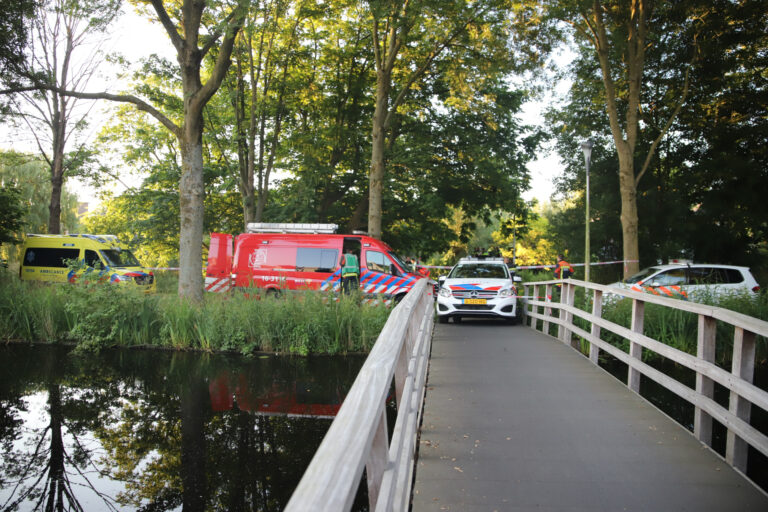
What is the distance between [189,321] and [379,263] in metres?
6.24

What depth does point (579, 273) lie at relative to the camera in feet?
93.2

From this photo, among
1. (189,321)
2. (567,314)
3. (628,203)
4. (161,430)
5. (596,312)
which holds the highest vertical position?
(628,203)

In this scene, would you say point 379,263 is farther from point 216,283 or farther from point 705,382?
point 705,382

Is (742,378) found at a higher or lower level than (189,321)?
higher

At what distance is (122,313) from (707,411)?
10933mm

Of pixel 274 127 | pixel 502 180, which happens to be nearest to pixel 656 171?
pixel 502 180

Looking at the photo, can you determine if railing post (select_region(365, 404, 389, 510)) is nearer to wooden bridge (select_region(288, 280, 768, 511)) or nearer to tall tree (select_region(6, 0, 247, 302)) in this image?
wooden bridge (select_region(288, 280, 768, 511))

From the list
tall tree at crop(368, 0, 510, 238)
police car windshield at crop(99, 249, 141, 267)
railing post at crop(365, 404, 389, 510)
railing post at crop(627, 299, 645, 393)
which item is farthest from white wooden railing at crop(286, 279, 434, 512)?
police car windshield at crop(99, 249, 141, 267)

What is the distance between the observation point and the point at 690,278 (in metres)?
15.4

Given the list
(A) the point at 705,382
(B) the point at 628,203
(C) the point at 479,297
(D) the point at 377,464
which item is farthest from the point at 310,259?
(D) the point at 377,464

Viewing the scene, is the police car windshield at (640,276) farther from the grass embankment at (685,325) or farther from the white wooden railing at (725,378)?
the white wooden railing at (725,378)

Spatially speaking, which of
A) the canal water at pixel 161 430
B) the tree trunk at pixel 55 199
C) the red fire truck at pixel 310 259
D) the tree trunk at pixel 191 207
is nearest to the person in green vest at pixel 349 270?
the red fire truck at pixel 310 259

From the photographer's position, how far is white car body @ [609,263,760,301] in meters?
14.2

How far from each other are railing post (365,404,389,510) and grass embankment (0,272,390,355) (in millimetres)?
8668
